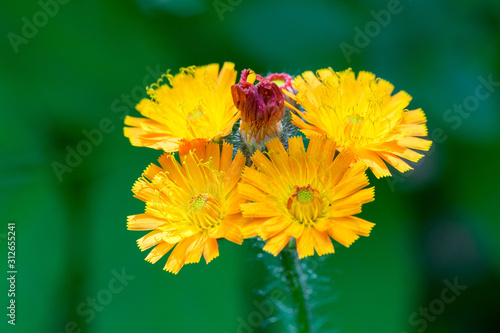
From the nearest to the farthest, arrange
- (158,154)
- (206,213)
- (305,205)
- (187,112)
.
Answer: (305,205)
(206,213)
(187,112)
(158,154)

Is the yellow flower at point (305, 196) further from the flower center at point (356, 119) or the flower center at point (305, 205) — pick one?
the flower center at point (356, 119)

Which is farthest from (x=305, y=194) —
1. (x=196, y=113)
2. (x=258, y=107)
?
(x=196, y=113)

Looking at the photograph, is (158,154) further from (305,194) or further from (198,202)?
(305,194)

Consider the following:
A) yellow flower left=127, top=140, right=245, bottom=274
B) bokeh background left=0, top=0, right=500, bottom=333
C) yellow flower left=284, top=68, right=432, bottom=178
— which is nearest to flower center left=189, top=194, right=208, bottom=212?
yellow flower left=127, top=140, right=245, bottom=274

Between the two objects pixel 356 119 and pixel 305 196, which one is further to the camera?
pixel 356 119

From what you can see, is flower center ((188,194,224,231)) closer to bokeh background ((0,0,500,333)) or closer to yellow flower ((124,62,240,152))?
yellow flower ((124,62,240,152))

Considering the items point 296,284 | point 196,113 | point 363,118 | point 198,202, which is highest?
point 196,113

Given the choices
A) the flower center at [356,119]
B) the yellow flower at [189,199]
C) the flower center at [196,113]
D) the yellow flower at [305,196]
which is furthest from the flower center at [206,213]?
the flower center at [356,119]
